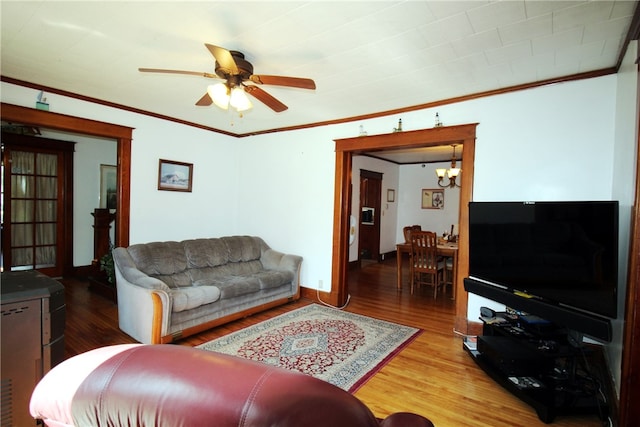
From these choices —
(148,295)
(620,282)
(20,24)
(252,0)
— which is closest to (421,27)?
(252,0)

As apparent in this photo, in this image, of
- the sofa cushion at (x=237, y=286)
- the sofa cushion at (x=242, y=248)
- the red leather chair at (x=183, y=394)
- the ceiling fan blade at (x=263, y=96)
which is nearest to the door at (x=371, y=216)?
the sofa cushion at (x=242, y=248)

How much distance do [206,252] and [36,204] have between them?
3263 mm

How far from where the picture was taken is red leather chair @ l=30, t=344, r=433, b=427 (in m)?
0.55

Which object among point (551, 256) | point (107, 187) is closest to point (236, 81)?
point (551, 256)

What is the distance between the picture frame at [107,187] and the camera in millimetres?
5730

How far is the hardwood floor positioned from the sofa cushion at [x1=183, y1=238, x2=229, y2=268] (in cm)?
88

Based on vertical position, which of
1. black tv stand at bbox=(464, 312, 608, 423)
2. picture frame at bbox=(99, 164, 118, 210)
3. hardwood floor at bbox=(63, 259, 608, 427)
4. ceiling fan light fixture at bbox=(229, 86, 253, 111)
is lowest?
hardwood floor at bbox=(63, 259, 608, 427)

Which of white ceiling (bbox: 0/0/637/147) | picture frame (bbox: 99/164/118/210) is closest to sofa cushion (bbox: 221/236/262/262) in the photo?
white ceiling (bbox: 0/0/637/147)

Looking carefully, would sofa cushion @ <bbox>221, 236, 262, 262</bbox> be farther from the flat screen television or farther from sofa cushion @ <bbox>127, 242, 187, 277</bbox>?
the flat screen television

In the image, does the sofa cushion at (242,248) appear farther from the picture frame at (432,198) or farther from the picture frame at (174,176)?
the picture frame at (432,198)

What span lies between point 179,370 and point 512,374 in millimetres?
2579

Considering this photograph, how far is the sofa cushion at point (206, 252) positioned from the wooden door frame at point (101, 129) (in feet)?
2.82

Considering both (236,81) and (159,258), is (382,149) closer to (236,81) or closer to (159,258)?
(236,81)

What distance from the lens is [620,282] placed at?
2.24m
